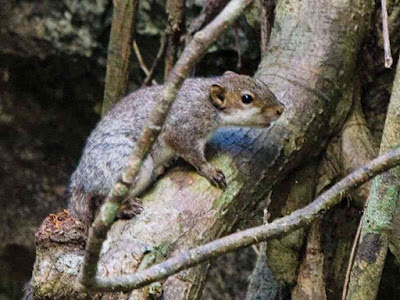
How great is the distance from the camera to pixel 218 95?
11.3 feet

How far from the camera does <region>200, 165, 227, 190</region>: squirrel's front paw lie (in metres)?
3.09

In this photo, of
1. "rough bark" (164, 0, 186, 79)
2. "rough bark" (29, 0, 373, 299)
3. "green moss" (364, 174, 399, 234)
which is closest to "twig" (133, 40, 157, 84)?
"rough bark" (164, 0, 186, 79)

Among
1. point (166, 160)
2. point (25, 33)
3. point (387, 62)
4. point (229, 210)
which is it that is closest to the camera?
point (387, 62)

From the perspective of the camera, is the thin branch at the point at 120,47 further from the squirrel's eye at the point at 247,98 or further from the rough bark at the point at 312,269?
the rough bark at the point at 312,269

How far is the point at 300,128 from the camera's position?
3500mm

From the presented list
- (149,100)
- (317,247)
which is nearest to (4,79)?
(149,100)

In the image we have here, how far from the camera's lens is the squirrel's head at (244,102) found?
3320 millimetres

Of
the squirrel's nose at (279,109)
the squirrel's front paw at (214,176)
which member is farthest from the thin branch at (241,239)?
the squirrel's nose at (279,109)

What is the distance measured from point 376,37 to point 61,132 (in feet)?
7.24

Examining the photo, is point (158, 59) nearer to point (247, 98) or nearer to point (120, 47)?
point (120, 47)

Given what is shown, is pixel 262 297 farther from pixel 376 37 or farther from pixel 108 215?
pixel 108 215

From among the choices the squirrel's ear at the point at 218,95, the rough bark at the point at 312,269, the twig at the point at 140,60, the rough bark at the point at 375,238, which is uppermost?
the twig at the point at 140,60

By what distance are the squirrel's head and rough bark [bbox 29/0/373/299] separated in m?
0.09

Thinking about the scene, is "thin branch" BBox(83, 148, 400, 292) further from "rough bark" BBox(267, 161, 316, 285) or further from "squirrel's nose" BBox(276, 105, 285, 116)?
"rough bark" BBox(267, 161, 316, 285)
